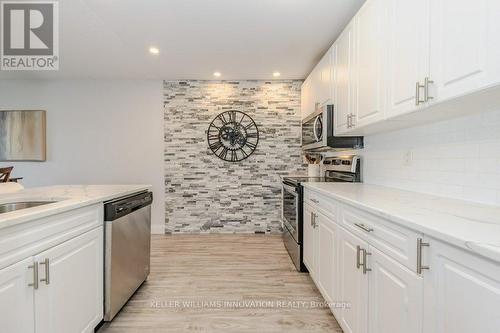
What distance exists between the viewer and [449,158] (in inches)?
65.8

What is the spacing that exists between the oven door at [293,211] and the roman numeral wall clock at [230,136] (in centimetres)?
127

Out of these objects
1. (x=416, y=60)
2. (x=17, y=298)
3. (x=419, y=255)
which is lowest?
(x=17, y=298)

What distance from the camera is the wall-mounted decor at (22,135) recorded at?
172 inches

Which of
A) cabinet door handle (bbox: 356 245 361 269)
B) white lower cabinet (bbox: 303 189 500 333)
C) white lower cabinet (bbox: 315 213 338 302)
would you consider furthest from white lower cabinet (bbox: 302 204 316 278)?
cabinet door handle (bbox: 356 245 361 269)

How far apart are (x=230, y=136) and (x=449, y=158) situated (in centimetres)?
315

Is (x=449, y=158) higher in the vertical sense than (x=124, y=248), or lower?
higher

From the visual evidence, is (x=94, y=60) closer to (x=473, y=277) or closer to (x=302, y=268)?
(x=302, y=268)

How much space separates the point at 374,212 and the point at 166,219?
12.2 ft

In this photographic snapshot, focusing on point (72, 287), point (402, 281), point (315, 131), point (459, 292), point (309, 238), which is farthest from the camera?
point (315, 131)

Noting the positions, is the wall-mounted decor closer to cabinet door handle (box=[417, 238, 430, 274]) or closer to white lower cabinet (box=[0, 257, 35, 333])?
white lower cabinet (box=[0, 257, 35, 333])

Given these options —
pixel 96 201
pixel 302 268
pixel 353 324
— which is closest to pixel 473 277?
pixel 353 324

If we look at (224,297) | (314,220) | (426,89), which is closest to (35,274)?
(224,297)

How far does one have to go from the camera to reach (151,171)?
4.45 m

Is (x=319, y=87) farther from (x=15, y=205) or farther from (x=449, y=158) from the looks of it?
(x=15, y=205)
